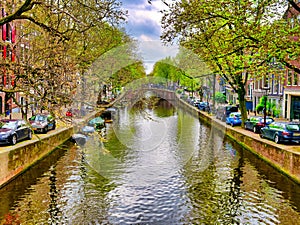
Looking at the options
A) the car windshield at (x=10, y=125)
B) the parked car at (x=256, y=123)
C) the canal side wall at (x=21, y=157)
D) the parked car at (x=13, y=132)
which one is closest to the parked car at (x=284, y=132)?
the parked car at (x=256, y=123)

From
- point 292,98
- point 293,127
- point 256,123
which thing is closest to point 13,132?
point 293,127

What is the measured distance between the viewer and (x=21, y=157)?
63.2 feet

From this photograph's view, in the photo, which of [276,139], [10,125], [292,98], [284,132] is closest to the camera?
[10,125]

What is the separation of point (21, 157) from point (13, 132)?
2.01 meters

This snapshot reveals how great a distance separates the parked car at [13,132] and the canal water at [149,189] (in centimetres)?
192

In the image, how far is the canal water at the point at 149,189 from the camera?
45.1 feet

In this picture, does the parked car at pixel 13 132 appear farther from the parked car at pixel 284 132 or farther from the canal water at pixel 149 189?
the parked car at pixel 284 132

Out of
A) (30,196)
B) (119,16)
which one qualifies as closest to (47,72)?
(119,16)

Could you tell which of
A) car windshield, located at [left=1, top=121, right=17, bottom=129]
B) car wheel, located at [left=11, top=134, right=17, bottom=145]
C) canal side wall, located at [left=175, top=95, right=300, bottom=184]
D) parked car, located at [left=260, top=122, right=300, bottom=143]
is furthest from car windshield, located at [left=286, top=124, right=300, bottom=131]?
car windshield, located at [left=1, top=121, right=17, bottom=129]

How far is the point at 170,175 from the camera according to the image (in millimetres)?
19625

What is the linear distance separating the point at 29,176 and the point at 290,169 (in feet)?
42.6

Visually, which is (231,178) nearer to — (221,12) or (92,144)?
(221,12)

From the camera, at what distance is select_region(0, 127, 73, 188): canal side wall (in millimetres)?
17000

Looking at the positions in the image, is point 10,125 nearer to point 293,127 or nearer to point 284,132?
point 284,132
